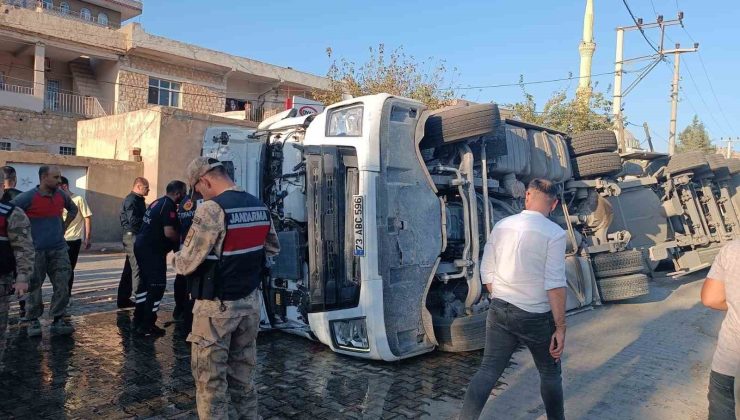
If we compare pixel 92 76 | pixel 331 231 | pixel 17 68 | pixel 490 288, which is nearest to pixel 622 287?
pixel 490 288

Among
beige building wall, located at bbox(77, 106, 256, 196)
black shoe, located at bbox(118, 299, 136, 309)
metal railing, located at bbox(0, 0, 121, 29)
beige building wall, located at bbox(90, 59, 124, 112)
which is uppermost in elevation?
metal railing, located at bbox(0, 0, 121, 29)

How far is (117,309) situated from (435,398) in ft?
14.5

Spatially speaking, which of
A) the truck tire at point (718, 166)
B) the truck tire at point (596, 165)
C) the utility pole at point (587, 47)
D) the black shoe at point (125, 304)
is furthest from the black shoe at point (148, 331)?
the utility pole at point (587, 47)

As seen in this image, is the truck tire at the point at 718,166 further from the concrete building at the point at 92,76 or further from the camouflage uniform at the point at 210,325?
the concrete building at the point at 92,76

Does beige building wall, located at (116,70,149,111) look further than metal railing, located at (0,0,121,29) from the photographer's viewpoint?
No

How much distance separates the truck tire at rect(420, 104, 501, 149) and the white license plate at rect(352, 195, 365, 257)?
1136 mm

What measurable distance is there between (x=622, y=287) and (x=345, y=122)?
4.33 metres

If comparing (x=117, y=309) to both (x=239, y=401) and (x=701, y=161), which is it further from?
(x=701, y=161)

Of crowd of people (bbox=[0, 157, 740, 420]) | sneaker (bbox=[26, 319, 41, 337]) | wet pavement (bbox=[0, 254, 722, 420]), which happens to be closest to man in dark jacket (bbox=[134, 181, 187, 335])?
wet pavement (bbox=[0, 254, 722, 420])

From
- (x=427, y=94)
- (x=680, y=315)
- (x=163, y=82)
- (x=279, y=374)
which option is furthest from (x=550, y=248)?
(x=163, y=82)

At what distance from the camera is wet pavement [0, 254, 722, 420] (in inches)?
147

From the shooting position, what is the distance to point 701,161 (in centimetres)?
859

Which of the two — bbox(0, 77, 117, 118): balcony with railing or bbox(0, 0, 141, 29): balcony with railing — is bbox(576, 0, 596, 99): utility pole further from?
bbox(0, 0, 141, 29): balcony with railing

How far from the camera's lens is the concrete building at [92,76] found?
68.0 feet
